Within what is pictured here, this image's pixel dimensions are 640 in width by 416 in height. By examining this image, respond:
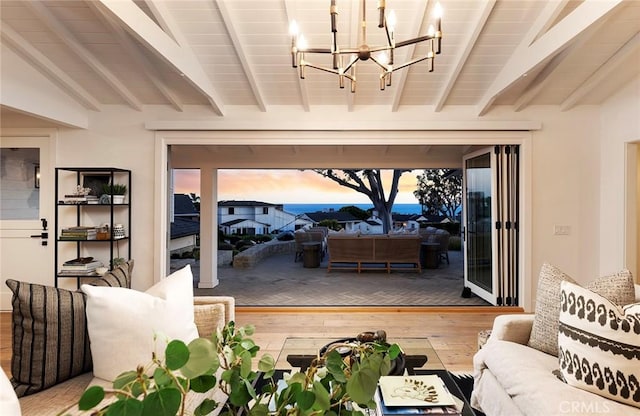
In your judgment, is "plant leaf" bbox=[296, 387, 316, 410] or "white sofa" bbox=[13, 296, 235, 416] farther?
"white sofa" bbox=[13, 296, 235, 416]

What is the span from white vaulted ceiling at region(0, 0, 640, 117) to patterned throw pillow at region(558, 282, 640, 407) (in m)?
1.89

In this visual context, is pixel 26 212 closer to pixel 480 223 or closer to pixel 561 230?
pixel 480 223

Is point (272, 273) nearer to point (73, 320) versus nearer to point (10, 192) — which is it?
point (10, 192)

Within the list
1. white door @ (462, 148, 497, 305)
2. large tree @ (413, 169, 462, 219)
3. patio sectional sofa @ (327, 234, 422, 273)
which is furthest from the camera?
large tree @ (413, 169, 462, 219)

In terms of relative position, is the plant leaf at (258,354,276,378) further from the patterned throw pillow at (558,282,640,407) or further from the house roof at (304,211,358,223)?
the house roof at (304,211,358,223)

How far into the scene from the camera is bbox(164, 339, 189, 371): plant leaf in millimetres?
517

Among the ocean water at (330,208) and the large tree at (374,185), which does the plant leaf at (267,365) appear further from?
the ocean water at (330,208)

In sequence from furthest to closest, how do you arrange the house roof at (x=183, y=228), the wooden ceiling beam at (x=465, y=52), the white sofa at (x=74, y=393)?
Answer: the house roof at (x=183, y=228), the wooden ceiling beam at (x=465, y=52), the white sofa at (x=74, y=393)

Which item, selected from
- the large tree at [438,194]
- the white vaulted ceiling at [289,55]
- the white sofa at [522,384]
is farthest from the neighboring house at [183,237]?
the white sofa at [522,384]

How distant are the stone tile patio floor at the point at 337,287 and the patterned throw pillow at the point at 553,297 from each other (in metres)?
2.70

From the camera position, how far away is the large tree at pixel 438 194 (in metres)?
11.9

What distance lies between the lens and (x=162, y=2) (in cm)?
276

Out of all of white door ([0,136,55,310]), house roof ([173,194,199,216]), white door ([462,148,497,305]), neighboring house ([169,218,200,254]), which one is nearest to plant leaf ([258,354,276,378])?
white door ([462,148,497,305])

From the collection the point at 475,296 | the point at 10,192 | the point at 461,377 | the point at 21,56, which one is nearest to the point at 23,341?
the point at 461,377
